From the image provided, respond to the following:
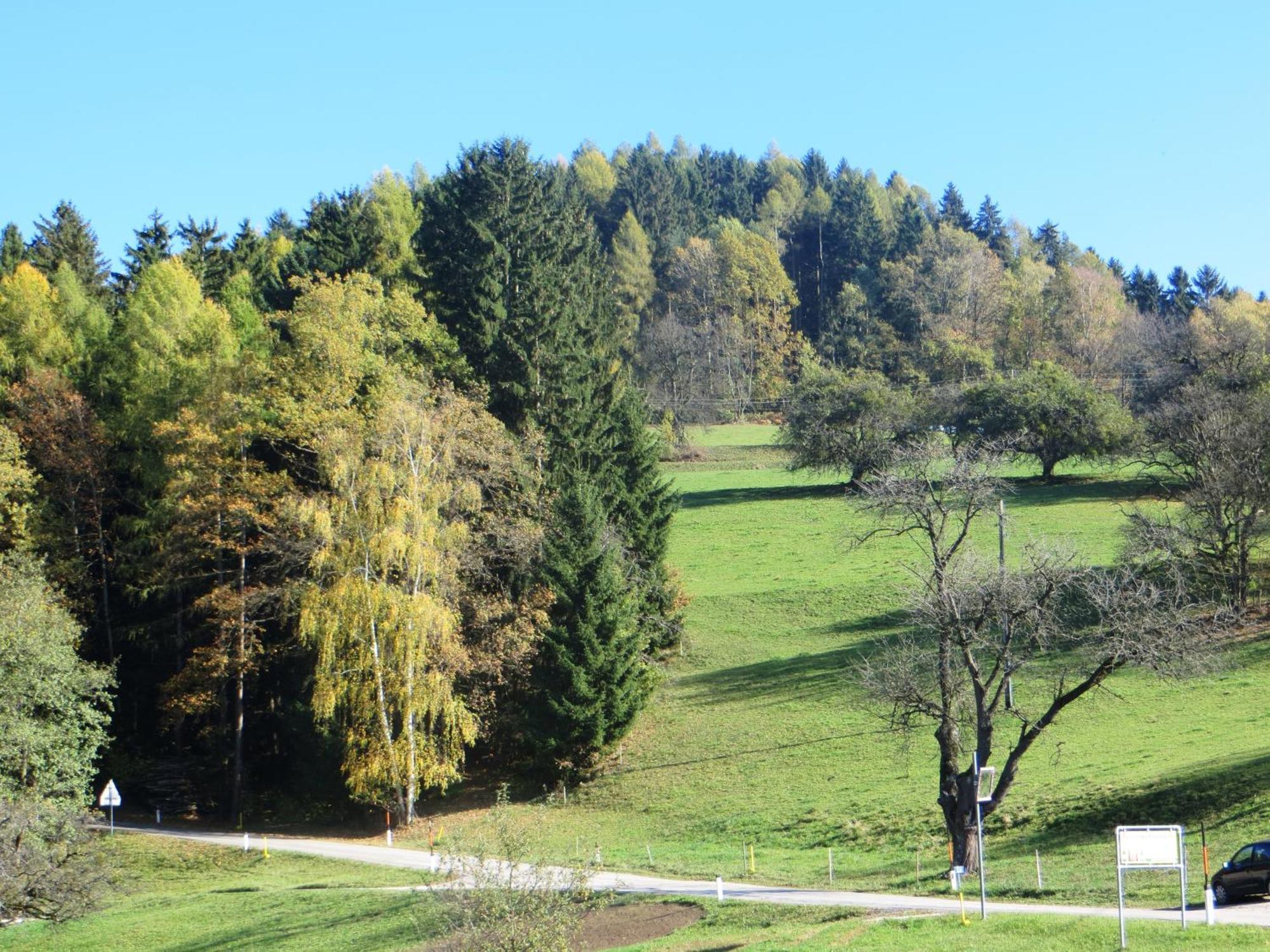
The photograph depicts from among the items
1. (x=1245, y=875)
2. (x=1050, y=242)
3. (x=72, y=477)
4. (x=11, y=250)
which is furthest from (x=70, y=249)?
(x=1050, y=242)

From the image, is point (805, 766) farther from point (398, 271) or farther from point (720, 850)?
point (398, 271)

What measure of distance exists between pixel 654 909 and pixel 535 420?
3207 centimetres

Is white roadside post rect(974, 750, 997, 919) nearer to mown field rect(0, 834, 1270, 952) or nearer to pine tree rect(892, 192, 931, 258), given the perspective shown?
mown field rect(0, 834, 1270, 952)

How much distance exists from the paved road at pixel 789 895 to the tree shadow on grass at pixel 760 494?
4274 centimetres

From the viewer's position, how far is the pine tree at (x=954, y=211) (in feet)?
512

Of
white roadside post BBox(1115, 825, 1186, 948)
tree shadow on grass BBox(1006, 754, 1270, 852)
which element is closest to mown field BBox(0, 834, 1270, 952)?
white roadside post BBox(1115, 825, 1186, 948)

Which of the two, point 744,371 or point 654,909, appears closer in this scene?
point 654,909

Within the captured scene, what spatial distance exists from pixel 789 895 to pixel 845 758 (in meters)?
15.4

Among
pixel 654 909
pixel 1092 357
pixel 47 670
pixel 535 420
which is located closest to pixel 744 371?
pixel 1092 357

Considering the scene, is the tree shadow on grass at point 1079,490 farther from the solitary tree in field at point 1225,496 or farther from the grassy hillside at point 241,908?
the grassy hillside at point 241,908

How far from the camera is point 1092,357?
370ft

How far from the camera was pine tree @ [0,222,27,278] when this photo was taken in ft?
268

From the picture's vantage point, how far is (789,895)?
28.3 meters

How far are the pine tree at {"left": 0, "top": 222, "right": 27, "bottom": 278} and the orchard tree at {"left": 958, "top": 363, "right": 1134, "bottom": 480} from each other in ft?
194
